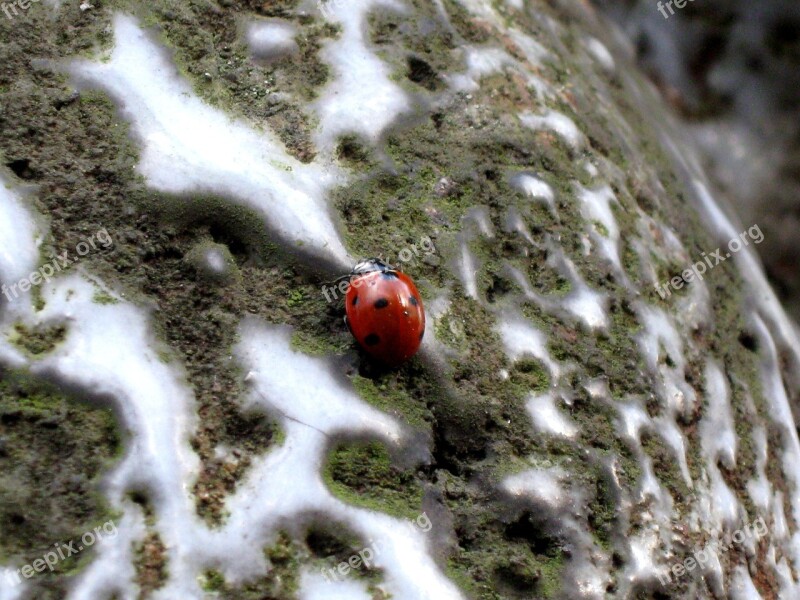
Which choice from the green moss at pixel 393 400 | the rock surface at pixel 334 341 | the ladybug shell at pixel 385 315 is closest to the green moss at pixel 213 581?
the rock surface at pixel 334 341

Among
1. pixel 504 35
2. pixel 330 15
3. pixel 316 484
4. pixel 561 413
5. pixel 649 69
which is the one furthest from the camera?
pixel 649 69

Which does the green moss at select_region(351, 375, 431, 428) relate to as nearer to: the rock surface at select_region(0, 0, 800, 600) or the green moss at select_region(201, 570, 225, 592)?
the rock surface at select_region(0, 0, 800, 600)

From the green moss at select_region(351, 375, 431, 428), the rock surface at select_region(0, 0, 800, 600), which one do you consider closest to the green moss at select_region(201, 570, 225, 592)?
the rock surface at select_region(0, 0, 800, 600)

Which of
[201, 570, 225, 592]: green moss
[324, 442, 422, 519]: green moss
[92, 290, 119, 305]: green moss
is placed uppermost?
[324, 442, 422, 519]: green moss

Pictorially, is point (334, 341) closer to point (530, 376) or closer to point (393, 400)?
point (393, 400)

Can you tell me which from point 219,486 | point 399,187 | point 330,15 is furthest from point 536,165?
point 219,486

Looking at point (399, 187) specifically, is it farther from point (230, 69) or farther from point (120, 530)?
point (120, 530)

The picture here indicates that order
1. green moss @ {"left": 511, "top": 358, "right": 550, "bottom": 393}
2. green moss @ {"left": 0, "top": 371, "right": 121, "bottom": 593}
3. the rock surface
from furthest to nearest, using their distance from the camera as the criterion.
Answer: green moss @ {"left": 511, "top": 358, "right": 550, "bottom": 393}
the rock surface
green moss @ {"left": 0, "top": 371, "right": 121, "bottom": 593}
